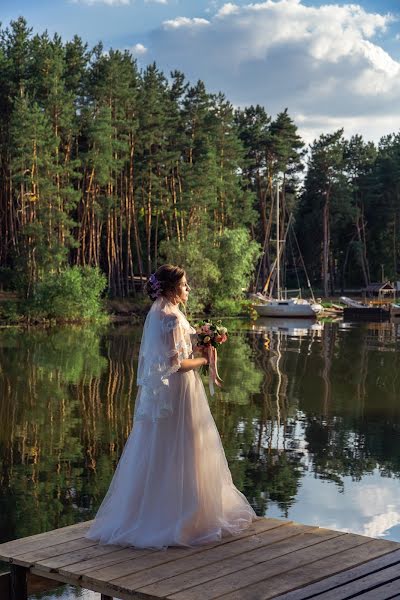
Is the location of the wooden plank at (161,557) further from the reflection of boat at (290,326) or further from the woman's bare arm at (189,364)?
the reflection of boat at (290,326)

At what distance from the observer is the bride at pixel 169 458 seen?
21.3 feet

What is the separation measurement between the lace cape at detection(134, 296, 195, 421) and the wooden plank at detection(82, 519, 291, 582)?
3.26 feet

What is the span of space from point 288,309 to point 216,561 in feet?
177

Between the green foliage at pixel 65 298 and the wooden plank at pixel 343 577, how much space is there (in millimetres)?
41497

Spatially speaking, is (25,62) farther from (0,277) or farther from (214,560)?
(214,560)

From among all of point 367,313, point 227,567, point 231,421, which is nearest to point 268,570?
point 227,567

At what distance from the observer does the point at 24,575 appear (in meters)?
6.02

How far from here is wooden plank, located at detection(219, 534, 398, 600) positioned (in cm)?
532

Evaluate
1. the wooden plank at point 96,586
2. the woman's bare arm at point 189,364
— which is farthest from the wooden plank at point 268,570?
the woman's bare arm at point 189,364

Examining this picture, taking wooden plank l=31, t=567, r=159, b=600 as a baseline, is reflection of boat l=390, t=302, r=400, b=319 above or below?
below

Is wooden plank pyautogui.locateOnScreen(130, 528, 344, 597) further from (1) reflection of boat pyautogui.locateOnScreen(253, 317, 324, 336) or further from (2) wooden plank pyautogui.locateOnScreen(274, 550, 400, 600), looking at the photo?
(1) reflection of boat pyautogui.locateOnScreen(253, 317, 324, 336)

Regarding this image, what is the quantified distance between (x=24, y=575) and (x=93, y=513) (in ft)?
12.3

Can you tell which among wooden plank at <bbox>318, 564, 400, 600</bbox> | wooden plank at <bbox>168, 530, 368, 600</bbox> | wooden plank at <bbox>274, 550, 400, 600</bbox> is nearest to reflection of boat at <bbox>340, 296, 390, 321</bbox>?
wooden plank at <bbox>168, 530, 368, 600</bbox>

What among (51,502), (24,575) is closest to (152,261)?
(51,502)
